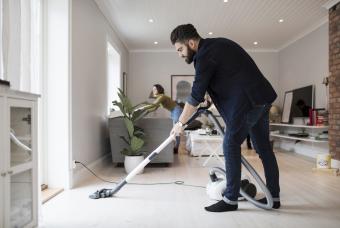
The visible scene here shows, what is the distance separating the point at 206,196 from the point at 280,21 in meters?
3.77

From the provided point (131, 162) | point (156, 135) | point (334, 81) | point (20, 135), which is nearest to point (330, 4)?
point (334, 81)

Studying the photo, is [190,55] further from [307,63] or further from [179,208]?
[307,63]

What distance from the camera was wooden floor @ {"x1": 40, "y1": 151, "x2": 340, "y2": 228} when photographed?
1.93 metres

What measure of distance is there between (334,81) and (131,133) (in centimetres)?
277

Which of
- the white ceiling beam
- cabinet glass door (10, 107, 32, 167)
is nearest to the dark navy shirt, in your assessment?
cabinet glass door (10, 107, 32, 167)

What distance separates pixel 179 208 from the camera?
89.4 inches

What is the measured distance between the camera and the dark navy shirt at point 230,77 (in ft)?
6.72

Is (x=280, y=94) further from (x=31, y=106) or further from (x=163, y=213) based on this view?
(x=31, y=106)

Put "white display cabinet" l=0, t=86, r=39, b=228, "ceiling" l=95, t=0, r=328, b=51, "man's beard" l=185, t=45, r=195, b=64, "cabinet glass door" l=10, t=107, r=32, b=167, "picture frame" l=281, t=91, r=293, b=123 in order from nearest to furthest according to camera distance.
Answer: "white display cabinet" l=0, t=86, r=39, b=228
"cabinet glass door" l=10, t=107, r=32, b=167
"man's beard" l=185, t=45, r=195, b=64
"ceiling" l=95, t=0, r=328, b=51
"picture frame" l=281, t=91, r=293, b=123

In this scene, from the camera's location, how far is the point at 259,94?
6.74ft

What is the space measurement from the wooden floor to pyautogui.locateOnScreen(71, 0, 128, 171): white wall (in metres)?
0.49

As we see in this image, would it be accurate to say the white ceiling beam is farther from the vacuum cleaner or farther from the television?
the vacuum cleaner

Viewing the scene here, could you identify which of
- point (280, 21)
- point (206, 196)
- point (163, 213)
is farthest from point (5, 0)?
point (280, 21)

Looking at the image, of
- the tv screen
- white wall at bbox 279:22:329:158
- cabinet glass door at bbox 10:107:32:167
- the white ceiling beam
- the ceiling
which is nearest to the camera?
cabinet glass door at bbox 10:107:32:167
